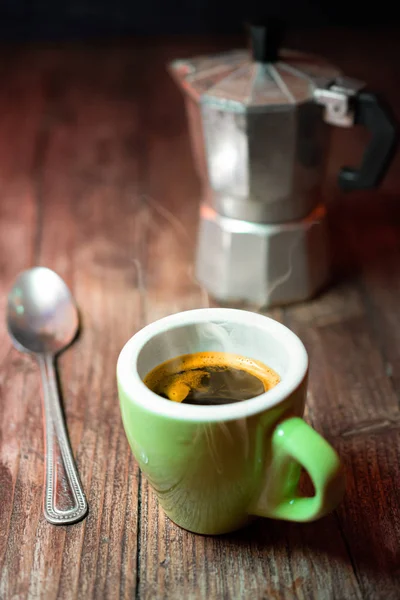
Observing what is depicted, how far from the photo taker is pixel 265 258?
698mm

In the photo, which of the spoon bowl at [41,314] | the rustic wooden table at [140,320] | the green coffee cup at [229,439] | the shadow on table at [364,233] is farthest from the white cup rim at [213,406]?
the shadow on table at [364,233]

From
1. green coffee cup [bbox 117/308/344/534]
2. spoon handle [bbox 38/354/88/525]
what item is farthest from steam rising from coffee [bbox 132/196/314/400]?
spoon handle [bbox 38/354/88/525]

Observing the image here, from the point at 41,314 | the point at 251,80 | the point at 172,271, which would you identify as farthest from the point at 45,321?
the point at 251,80

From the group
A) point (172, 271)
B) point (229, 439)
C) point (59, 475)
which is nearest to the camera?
point (229, 439)

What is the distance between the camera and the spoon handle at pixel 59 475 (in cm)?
46

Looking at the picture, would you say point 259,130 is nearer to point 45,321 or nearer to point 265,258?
point 265,258

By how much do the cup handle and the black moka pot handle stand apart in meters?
0.32

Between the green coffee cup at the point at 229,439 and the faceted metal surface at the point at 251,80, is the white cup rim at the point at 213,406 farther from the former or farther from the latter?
the faceted metal surface at the point at 251,80

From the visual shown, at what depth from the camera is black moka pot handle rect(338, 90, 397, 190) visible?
615 millimetres

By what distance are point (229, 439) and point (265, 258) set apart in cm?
34

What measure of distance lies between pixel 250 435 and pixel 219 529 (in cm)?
9

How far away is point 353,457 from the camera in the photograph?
1.67 feet

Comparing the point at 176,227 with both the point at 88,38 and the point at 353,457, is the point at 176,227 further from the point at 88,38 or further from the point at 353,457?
the point at 88,38

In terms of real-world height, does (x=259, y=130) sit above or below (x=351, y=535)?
above
